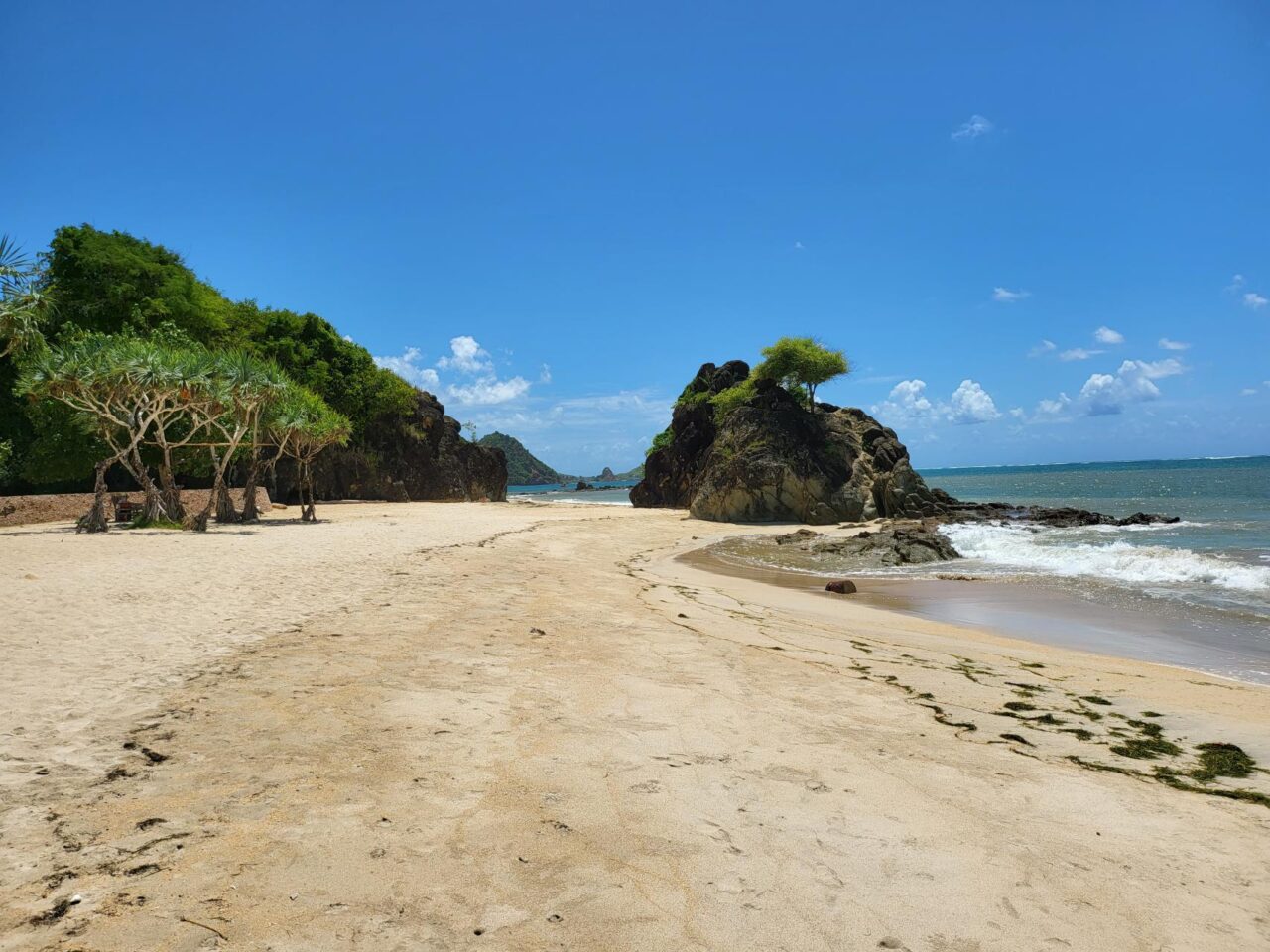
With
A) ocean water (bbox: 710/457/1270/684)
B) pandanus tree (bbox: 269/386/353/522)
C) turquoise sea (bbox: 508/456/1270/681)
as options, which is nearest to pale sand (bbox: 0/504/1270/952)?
turquoise sea (bbox: 508/456/1270/681)

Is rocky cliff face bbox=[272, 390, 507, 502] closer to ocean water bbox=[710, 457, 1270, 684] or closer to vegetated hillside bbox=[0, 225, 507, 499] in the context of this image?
vegetated hillside bbox=[0, 225, 507, 499]

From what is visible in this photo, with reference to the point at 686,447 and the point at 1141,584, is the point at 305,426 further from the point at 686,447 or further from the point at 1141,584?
the point at 686,447

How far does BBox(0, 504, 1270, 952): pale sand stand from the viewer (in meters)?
2.84

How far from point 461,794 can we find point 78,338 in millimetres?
31873

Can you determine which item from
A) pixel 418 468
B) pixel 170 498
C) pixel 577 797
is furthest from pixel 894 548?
pixel 418 468

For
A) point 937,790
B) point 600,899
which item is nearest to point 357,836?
point 600,899

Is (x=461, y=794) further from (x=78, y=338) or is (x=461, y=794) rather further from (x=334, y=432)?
(x=78, y=338)

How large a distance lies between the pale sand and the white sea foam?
9.11 meters

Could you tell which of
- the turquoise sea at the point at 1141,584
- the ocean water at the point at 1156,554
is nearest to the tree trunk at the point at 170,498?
the turquoise sea at the point at 1141,584

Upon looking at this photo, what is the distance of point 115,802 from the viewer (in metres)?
3.59

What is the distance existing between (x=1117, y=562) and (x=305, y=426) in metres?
26.7

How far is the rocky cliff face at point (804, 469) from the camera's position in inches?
1412

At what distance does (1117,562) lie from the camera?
17.5 m

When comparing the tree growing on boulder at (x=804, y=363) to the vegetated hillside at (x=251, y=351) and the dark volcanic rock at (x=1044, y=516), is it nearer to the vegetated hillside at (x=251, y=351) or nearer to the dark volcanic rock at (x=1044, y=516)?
the dark volcanic rock at (x=1044, y=516)
